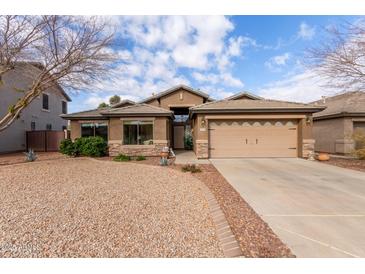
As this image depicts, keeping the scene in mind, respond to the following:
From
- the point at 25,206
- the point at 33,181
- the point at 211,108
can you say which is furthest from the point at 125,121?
the point at 25,206

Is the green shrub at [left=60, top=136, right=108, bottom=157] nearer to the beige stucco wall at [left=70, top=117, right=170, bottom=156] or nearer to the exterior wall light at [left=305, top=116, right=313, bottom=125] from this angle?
the beige stucco wall at [left=70, top=117, right=170, bottom=156]

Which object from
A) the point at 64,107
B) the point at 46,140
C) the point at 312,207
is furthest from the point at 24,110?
the point at 312,207

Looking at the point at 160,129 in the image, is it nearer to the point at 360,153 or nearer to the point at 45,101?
the point at 360,153

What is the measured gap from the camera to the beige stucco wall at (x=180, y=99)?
798 inches

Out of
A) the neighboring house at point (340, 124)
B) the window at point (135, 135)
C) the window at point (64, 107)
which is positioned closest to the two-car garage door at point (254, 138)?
the neighboring house at point (340, 124)

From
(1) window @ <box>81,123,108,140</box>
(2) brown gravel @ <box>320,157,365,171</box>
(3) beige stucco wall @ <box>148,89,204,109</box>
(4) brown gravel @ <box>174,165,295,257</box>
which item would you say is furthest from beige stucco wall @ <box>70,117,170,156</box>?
(2) brown gravel @ <box>320,157,365,171</box>

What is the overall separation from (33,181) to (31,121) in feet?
55.5

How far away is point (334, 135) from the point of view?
1570cm

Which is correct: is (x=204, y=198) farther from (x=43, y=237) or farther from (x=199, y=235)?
(x=43, y=237)

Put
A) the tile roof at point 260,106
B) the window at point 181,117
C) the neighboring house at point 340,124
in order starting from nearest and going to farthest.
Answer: the tile roof at point 260,106, the neighboring house at point 340,124, the window at point 181,117

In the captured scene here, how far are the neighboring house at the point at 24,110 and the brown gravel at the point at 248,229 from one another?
13.5 meters

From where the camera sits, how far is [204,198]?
17.8 feet

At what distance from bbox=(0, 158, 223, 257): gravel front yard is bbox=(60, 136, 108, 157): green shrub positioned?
687 cm

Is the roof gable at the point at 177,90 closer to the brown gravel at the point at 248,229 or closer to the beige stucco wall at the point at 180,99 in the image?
the beige stucco wall at the point at 180,99
